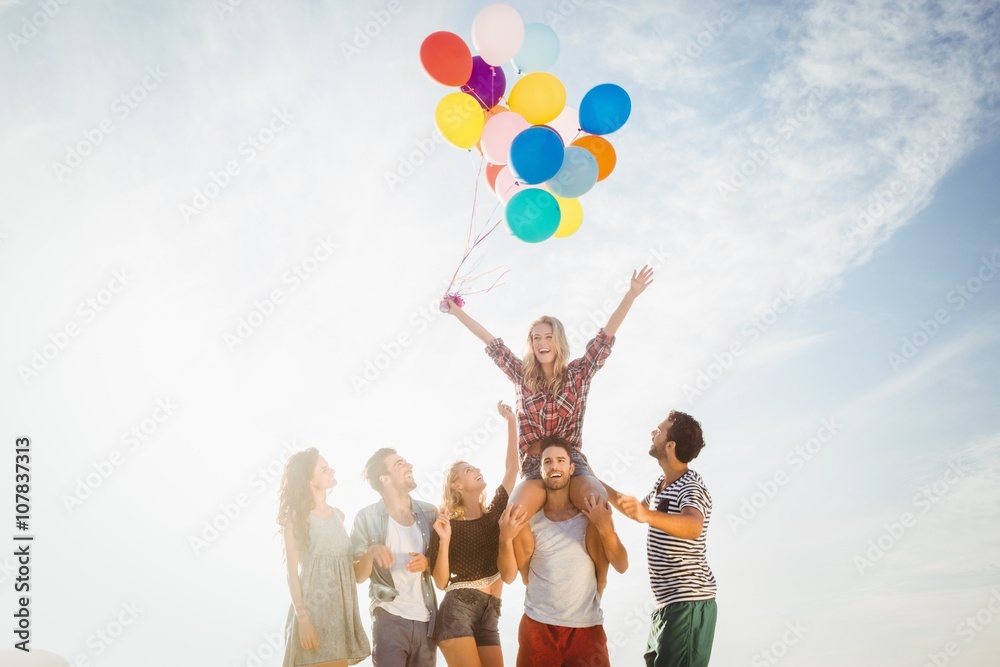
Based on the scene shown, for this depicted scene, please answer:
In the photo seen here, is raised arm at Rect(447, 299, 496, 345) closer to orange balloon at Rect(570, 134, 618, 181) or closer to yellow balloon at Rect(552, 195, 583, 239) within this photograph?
yellow balloon at Rect(552, 195, 583, 239)

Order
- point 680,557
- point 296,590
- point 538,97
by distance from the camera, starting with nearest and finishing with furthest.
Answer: point 680,557, point 296,590, point 538,97

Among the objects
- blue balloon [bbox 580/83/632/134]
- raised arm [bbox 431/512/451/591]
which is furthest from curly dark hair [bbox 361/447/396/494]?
blue balloon [bbox 580/83/632/134]

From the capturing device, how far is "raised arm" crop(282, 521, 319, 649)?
462cm

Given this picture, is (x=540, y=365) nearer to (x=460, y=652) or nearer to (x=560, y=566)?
(x=560, y=566)

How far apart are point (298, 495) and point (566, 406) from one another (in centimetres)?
183

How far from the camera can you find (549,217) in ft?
17.5

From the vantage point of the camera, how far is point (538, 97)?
543 cm

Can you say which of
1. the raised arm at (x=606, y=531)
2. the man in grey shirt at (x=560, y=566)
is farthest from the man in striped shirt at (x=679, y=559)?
the man in grey shirt at (x=560, y=566)

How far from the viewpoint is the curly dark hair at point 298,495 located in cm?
489

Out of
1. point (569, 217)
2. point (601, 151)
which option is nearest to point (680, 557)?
point (569, 217)

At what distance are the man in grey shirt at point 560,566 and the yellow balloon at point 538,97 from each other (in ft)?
7.70

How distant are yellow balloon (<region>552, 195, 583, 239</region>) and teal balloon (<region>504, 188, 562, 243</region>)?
0.28 m

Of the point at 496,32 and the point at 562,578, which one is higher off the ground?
the point at 496,32

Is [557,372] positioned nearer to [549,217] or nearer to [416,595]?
[549,217]
